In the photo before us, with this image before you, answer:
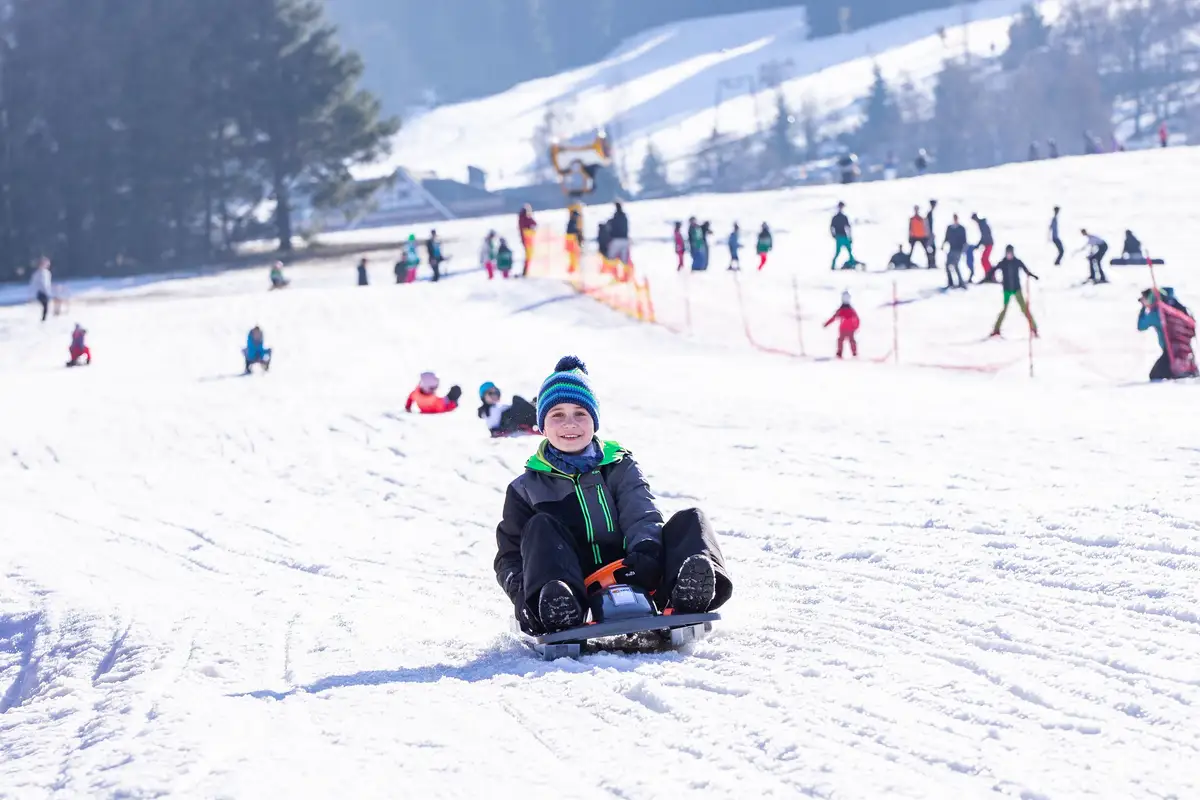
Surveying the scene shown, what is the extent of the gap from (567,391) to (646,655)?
3.25 feet

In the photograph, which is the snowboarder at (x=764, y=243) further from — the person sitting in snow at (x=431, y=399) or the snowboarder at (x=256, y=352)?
the person sitting in snow at (x=431, y=399)

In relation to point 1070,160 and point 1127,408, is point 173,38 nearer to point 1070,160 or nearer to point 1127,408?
point 1070,160

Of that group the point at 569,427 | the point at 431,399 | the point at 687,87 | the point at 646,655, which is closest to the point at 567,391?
the point at 569,427

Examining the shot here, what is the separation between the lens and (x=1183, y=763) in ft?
11.9

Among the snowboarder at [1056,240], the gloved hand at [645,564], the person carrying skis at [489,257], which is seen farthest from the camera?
the person carrying skis at [489,257]

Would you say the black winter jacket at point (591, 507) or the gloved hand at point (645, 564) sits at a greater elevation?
the black winter jacket at point (591, 507)

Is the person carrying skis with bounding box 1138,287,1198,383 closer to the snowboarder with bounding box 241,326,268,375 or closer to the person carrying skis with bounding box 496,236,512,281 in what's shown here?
the snowboarder with bounding box 241,326,268,375

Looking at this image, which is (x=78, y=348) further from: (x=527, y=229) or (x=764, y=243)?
(x=764, y=243)

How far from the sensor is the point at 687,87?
142 meters

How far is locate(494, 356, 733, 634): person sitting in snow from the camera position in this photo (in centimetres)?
527

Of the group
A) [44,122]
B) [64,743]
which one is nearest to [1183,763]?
[64,743]

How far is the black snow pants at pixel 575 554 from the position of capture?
5.22m

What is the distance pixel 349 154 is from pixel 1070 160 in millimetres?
21163

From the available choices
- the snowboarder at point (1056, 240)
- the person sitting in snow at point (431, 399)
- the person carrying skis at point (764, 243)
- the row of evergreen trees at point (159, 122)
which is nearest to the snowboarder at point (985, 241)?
the snowboarder at point (1056, 240)
